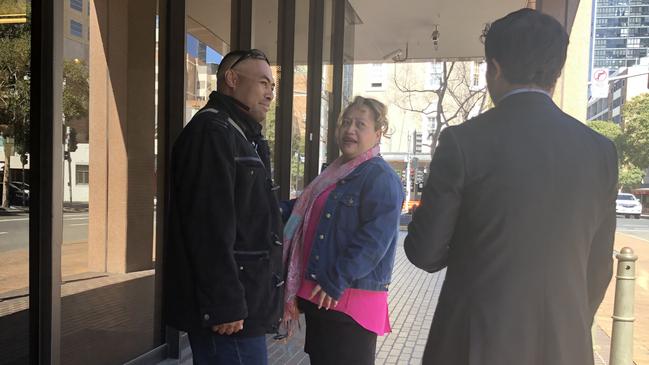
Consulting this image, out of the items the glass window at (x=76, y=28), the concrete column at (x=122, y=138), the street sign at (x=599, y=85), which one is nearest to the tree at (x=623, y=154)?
the street sign at (x=599, y=85)

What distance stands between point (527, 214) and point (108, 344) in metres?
3.49

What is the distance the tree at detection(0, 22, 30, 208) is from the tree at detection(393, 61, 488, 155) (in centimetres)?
1610

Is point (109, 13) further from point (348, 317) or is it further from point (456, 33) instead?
point (456, 33)

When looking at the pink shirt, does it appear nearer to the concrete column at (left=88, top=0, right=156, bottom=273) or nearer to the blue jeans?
the blue jeans

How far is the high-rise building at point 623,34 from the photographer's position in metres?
50.7

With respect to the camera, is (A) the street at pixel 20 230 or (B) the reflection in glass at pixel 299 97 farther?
(B) the reflection in glass at pixel 299 97

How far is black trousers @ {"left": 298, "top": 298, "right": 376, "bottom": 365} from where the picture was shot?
7.55 feet

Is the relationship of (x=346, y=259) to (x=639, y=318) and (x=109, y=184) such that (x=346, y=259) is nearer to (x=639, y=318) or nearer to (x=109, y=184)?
(x=109, y=184)

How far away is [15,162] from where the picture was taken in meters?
3.08

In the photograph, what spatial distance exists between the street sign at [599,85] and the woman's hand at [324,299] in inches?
486

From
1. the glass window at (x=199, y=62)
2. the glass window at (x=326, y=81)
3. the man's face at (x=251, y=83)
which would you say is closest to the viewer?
the man's face at (x=251, y=83)

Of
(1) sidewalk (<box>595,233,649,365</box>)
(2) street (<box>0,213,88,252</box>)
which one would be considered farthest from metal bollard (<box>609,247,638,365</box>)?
(2) street (<box>0,213,88,252</box>)

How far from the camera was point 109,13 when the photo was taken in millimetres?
4340

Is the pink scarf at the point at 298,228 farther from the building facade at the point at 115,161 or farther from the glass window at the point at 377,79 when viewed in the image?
the glass window at the point at 377,79
